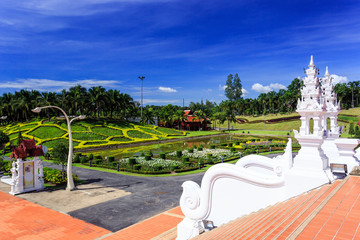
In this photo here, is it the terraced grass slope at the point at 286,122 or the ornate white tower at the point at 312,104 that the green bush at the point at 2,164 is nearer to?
the ornate white tower at the point at 312,104

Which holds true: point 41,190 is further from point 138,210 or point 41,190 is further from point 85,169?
point 138,210

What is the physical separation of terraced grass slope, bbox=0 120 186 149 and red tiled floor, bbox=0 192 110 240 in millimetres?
26530

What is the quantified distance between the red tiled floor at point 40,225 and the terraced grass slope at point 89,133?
26530mm

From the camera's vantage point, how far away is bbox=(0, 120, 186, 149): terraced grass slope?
4388 centimetres

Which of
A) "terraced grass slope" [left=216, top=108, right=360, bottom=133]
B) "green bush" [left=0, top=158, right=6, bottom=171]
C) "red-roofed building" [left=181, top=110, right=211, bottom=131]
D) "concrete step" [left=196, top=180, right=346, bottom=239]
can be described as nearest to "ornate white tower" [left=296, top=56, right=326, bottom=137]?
"concrete step" [left=196, top=180, right=346, bottom=239]

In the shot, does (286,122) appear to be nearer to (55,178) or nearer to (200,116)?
(200,116)

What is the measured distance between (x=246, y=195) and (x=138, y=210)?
857cm

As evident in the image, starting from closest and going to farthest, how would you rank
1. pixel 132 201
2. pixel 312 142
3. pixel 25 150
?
pixel 312 142 → pixel 132 201 → pixel 25 150

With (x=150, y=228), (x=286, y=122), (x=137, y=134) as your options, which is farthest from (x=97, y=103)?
(x=286, y=122)

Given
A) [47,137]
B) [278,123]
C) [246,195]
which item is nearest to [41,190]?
[246,195]

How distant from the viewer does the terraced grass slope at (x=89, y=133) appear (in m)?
43.9

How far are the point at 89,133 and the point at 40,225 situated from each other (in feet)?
127

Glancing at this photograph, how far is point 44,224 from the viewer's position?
12.5 meters

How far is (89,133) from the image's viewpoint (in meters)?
49.1
